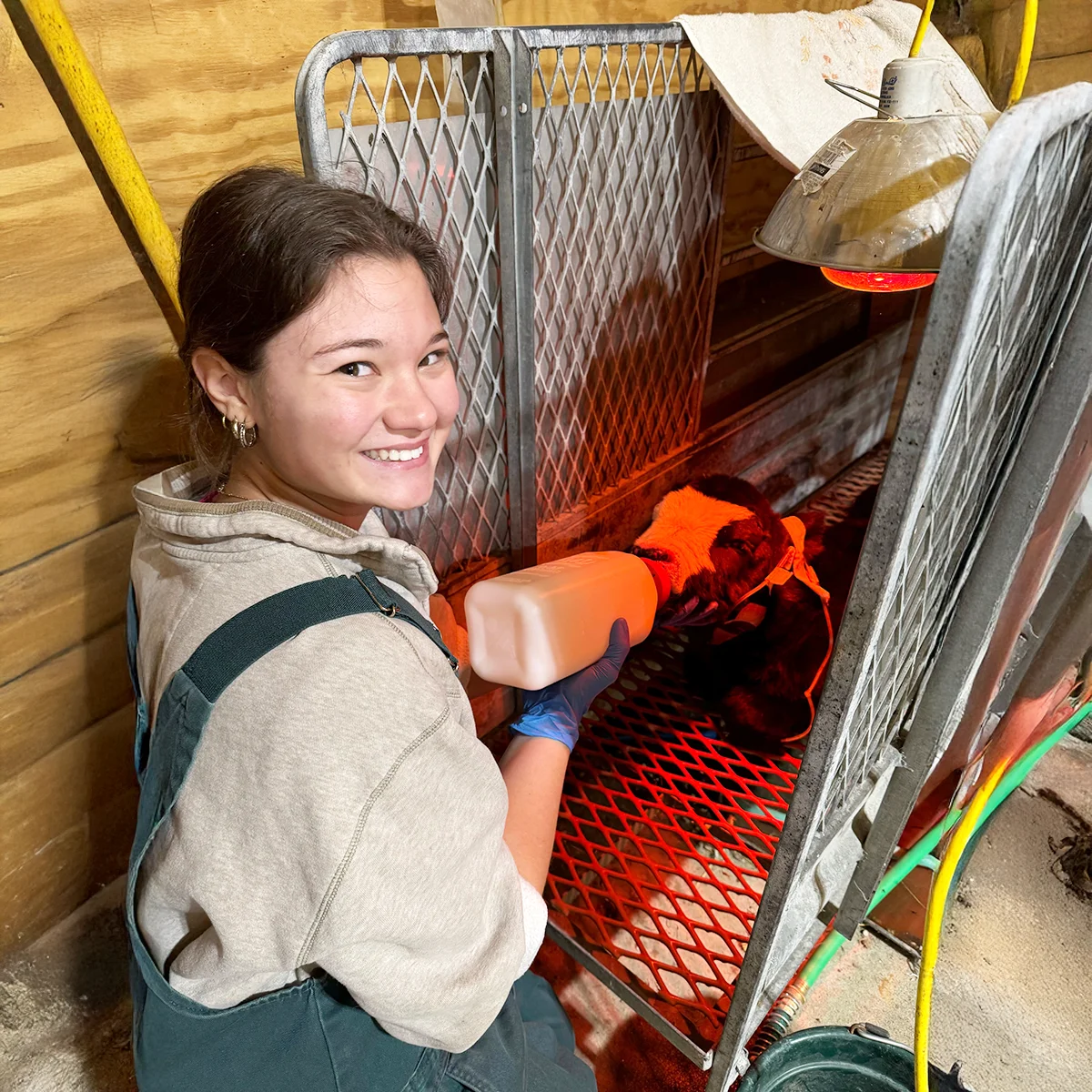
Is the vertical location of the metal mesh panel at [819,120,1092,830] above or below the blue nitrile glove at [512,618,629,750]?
above

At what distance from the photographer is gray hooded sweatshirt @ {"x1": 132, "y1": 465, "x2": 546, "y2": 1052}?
726mm

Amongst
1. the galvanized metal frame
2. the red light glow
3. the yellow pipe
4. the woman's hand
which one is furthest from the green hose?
the yellow pipe

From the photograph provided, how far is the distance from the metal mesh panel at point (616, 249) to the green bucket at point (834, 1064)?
3.78 ft

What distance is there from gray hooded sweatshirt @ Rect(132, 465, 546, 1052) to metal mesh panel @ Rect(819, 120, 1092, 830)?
41 centimetres

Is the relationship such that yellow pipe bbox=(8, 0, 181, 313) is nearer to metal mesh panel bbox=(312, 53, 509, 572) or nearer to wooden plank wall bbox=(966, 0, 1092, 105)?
metal mesh panel bbox=(312, 53, 509, 572)

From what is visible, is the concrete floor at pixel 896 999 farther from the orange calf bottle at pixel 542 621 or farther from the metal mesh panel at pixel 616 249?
the metal mesh panel at pixel 616 249

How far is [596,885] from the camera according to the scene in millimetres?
1808

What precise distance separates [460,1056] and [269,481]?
2.63 feet

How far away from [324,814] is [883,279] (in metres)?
1.08

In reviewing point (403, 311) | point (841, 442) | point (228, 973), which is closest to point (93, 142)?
point (403, 311)

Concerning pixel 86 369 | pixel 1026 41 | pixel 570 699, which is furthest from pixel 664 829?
pixel 1026 41

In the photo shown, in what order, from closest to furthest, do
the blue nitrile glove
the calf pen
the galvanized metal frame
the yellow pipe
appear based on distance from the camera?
the galvanized metal frame < the calf pen < the yellow pipe < the blue nitrile glove

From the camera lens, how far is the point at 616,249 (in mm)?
1737

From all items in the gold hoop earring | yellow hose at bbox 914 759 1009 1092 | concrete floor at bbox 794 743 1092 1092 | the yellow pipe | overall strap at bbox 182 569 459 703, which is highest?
the yellow pipe
